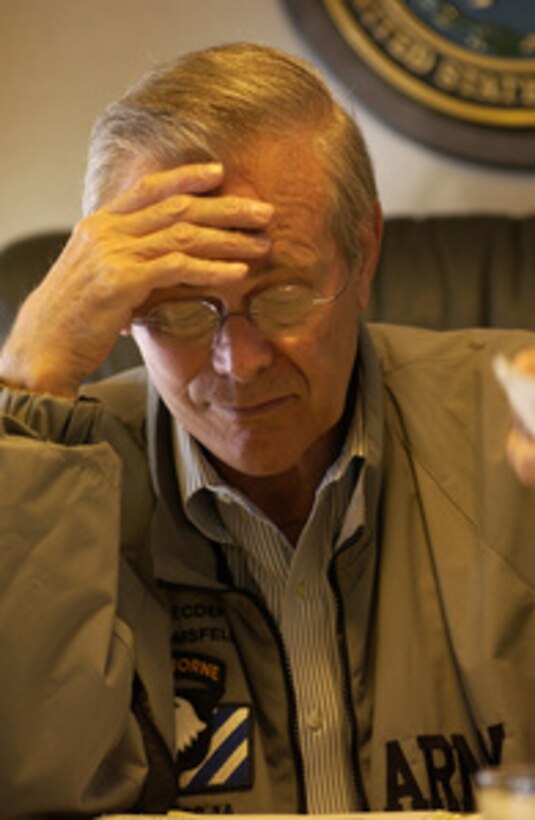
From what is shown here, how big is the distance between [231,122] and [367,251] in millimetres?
284

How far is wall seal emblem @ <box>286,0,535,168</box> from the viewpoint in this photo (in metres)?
2.62

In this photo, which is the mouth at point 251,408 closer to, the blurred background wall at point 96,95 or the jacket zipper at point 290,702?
the jacket zipper at point 290,702

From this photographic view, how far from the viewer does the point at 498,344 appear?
→ 1.82 meters

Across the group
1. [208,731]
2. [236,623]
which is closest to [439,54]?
[236,623]

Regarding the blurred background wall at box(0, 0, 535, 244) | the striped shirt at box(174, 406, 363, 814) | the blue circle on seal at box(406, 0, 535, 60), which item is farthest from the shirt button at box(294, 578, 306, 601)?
the blue circle on seal at box(406, 0, 535, 60)

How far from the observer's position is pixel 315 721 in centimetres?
156

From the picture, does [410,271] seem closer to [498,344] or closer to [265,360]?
[498,344]

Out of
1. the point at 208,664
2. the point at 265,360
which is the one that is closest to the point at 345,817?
the point at 208,664

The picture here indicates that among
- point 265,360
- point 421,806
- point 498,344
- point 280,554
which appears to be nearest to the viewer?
point 421,806

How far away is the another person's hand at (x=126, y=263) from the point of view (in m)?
1.51

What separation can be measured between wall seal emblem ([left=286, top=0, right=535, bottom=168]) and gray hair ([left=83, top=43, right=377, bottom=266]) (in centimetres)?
96

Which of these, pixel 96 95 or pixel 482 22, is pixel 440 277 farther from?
pixel 96 95

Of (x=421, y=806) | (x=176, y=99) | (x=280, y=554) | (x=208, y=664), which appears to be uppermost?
(x=176, y=99)

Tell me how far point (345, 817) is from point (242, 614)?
446 millimetres
